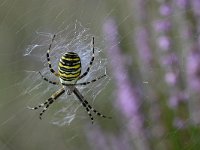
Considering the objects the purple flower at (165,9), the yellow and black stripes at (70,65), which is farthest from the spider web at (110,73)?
the yellow and black stripes at (70,65)

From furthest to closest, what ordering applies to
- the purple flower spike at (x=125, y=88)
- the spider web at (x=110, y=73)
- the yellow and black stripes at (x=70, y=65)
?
1. the purple flower spike at (x=125, y=88)
2. the spider web at (x=110, y=73)
3. the yellow and black stripes at (x=70, y=65)

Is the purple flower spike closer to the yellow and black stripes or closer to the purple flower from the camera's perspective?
the purple flower

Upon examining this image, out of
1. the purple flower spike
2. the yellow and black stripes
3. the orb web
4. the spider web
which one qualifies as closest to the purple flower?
the spider web

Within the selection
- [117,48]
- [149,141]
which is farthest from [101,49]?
[149,141]

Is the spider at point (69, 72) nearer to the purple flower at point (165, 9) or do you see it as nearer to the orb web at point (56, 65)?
the orb web at point (56, 65)

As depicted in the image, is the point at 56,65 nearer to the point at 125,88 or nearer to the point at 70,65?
the point at 125,88

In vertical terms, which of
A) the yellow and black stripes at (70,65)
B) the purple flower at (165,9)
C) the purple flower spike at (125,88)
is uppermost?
the yellow and black stripes at (70,65)

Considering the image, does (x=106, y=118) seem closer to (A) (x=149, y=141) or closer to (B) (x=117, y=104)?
(B) (x=117, y=104)
